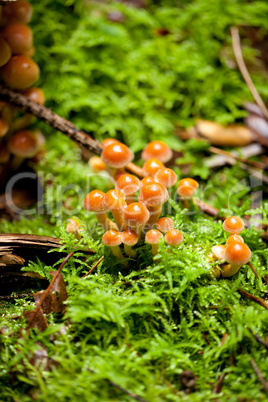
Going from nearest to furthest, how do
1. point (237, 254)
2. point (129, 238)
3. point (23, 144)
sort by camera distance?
point (237, 254) < point (129, 238) < point (23, 144)

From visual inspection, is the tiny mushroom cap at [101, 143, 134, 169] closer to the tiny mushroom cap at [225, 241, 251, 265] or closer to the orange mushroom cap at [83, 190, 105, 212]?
the orange mushroom cap at [83, 190, 105, 212]

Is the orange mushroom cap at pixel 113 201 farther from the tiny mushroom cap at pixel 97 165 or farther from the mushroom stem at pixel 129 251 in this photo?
the tiny mushroom cap at pixel 97 165

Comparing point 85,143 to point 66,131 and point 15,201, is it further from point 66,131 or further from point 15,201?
point 15,201

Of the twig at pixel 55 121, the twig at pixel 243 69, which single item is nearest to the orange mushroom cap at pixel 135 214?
the twig at pixel 55 121

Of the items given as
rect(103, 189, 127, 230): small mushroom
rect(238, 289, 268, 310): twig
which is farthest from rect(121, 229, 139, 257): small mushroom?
rect(238, 289, 268, 310): twig

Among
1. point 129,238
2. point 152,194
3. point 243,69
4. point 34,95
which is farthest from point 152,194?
point 243,69

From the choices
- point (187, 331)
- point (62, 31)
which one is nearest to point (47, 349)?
point (187, 331)

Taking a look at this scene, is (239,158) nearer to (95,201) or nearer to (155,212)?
(155,212)
